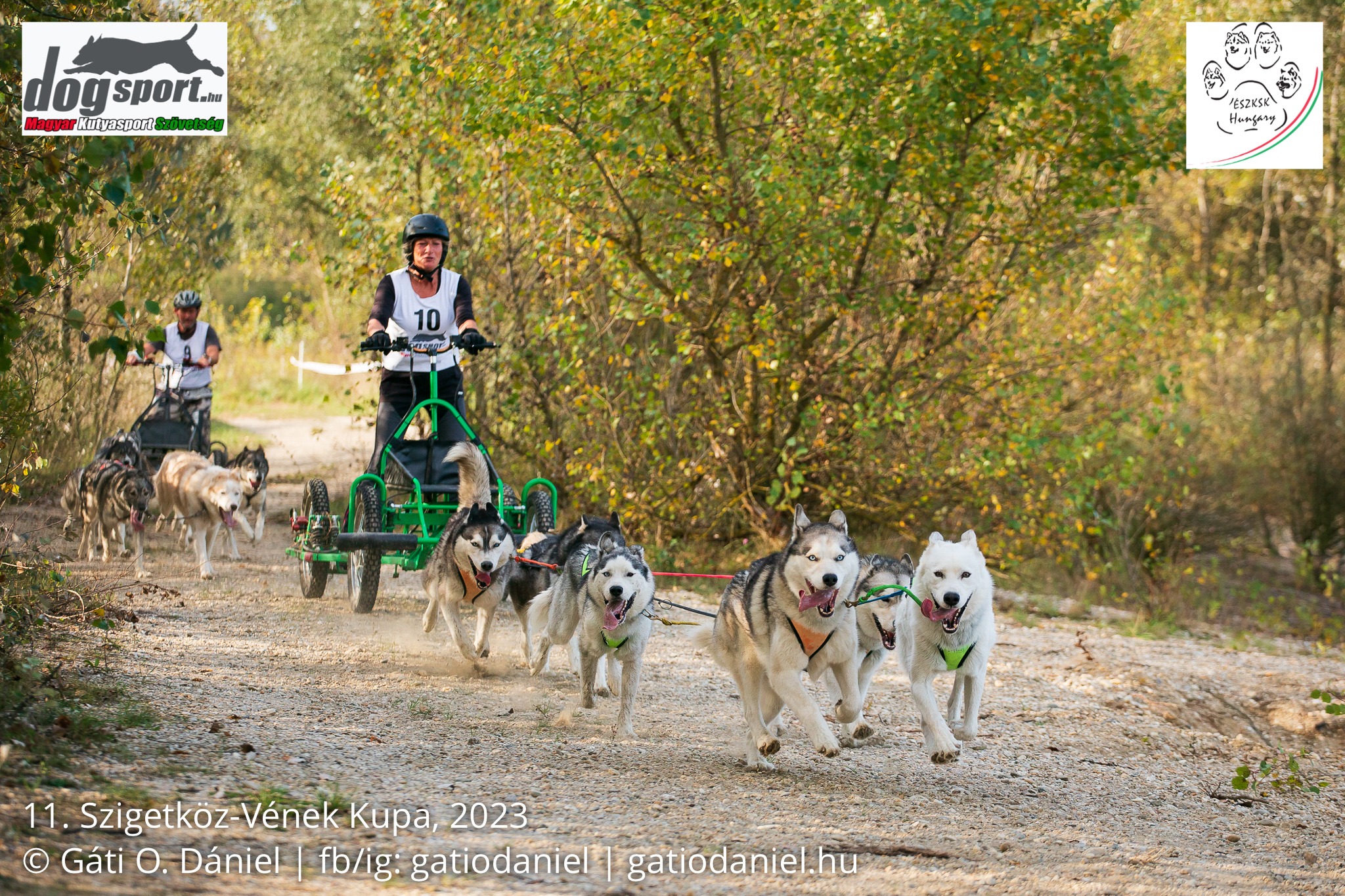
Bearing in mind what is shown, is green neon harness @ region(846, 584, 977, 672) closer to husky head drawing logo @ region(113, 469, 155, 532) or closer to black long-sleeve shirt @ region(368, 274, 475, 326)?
black long-sleeve shirt @ region(368, 274, 475, 326)

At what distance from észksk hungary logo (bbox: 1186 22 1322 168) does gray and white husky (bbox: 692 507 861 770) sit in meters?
7.32

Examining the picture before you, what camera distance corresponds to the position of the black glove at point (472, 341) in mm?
8000

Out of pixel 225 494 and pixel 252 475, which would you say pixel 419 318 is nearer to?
pixel 225 494

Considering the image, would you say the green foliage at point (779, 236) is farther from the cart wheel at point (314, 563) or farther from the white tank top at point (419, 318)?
the cart wheel at point (314, 563)

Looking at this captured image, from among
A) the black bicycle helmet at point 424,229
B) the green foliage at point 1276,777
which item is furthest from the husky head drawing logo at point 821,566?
the black bicycle helmet at point 424,229

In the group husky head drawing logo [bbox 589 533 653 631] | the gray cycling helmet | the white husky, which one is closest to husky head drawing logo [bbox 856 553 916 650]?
the white husky

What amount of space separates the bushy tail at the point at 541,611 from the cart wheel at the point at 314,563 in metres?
2.57

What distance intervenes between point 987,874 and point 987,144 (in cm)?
789

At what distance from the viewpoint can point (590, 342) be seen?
486 inches

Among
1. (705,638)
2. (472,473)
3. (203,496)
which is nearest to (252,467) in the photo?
(203,496)

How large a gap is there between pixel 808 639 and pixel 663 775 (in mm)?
925

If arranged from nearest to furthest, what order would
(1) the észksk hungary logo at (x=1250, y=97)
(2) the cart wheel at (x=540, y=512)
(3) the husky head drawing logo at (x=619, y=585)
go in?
(3) the husky head drawing logo at (x=619, y=585) < (2) the cart wheel at (x=540, y=512) < (1) the észksk hungary logo at (x=1250, y=97)

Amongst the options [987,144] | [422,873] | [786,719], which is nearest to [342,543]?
[786,719]

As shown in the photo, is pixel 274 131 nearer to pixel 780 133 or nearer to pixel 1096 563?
pixel 780 133
